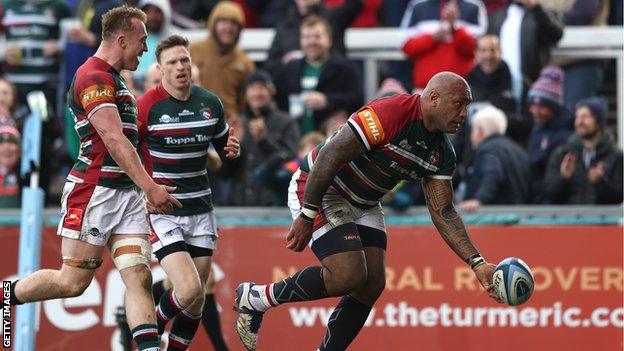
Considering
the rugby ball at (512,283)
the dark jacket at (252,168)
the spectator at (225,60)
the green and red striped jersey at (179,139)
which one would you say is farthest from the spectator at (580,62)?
the rugby ball at (512,283)

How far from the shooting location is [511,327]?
12852mm

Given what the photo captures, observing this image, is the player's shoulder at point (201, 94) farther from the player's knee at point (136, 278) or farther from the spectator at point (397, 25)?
the spectator at point (397, 25)

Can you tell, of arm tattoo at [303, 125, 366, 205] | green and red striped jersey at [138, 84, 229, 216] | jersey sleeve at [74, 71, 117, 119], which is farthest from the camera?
green and red striped jersey at [138, 84, 229, 216]

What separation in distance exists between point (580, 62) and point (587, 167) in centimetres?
258

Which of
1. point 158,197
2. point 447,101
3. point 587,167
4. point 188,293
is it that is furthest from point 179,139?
point 587,167

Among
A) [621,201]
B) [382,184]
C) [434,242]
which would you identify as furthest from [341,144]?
[621,201]

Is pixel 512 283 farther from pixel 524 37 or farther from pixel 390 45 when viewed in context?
pixel 390 45

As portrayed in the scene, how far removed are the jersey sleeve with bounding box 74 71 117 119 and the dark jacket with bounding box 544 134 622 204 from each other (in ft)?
16.9

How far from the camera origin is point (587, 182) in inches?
526

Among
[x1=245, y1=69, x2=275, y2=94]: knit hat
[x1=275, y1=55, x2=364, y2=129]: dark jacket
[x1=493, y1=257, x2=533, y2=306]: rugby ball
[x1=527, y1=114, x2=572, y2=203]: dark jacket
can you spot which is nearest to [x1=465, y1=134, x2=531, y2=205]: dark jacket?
[x1=527, y1=114, x2=572, y2=203]: dark jacket

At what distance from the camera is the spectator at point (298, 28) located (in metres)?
15.2

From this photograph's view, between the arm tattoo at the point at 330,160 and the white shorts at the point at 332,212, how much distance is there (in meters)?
0.35

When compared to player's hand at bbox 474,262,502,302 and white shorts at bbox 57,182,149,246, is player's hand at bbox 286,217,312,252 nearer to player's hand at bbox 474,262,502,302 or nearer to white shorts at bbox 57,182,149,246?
white shorts at bbox 57,182,149,246

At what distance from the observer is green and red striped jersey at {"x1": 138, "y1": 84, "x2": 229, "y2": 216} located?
10797 mm
